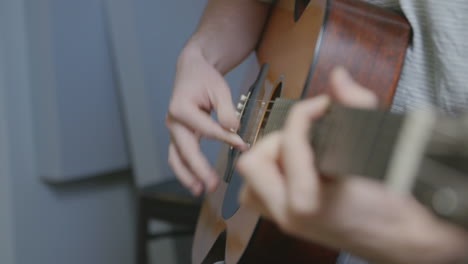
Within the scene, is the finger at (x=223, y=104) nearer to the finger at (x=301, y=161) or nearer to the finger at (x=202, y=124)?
the finger at (x=202, y=124)

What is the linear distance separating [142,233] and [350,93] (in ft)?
4.35

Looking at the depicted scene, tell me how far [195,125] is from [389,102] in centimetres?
28

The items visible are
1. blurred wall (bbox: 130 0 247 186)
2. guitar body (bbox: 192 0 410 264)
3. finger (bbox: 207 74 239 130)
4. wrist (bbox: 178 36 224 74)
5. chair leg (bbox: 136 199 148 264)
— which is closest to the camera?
guitar body (bbox: 192 0 410 264)

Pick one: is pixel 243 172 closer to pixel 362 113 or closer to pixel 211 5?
pixel 362 113

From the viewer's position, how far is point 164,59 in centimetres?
170

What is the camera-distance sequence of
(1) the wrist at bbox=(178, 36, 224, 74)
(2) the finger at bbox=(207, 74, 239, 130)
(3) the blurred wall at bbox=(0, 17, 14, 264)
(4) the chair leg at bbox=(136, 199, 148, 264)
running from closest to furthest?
1. (2) the finger at bbox=(207, 74, 239, 130)
2. (1) the wrist at bbox=(178, 36, 224, 74)
3. (3) the blurred wall at bbox=(0, 17, 14, 264)
4. (4) the chair leg at bbox=(136, 199, 148, 264)

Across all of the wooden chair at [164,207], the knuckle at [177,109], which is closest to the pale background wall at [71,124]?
the wooden chair at [164,207]

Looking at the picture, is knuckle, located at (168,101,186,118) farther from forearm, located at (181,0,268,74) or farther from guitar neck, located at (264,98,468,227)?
guitar neck, located at (264,98,468,227)

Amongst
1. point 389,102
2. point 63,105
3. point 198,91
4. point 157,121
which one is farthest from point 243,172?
point 157,121

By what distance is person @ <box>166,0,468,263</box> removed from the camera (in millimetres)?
339

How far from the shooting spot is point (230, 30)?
3.01 feet

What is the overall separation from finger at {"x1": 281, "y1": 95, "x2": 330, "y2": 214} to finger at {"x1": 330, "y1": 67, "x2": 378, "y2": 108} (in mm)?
13

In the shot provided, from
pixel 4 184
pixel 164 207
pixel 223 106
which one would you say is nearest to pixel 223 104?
pixel 223 106

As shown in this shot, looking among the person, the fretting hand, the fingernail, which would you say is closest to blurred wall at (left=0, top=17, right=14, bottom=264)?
the person
